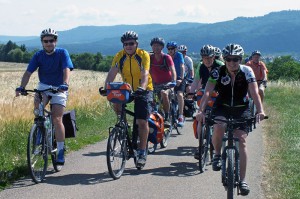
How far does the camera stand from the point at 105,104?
18.2m

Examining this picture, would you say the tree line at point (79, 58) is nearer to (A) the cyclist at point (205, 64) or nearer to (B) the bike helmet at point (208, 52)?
(A) the cyclist at point (205, 64)

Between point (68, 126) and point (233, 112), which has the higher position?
point (233, 112)

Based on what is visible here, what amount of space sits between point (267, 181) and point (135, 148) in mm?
2157

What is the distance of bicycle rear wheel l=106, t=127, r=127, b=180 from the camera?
741 cm

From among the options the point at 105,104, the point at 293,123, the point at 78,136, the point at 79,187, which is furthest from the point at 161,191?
the point at 105,104

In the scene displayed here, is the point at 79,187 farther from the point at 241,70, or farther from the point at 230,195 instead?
the point at 241,70

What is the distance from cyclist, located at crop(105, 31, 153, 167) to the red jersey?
9.08ft

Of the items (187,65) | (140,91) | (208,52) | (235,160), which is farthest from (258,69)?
(235,160)

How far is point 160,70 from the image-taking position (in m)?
11.4

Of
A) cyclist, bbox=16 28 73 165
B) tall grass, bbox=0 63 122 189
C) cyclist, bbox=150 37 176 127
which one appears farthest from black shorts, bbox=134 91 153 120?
cyclist, bbox=150 37 176 127

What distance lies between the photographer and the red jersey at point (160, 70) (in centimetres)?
1116

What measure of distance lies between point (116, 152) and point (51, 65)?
1.68 m

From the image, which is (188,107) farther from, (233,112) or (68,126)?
(233,112)

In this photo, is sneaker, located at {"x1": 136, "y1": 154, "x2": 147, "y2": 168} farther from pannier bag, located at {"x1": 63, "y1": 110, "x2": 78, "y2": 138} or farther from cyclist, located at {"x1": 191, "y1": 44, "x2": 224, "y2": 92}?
cyclist, located at {"x1": 191, "y1": 44, "x2": 224, "y2": 92}
